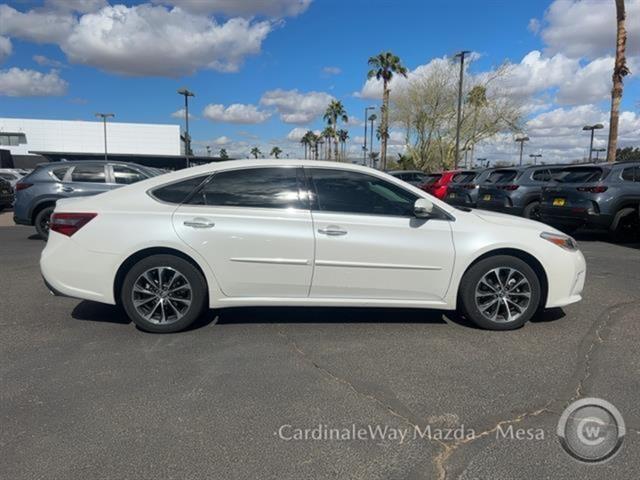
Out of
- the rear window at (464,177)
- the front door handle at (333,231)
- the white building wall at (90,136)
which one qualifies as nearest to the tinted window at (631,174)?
the rear window at (464,177)

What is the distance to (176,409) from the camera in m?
3.07

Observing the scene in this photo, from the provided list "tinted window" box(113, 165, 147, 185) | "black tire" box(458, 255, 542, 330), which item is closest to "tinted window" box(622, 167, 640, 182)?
"black tire" box(458, 255, 542, 330)

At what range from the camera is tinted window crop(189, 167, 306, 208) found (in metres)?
4.38

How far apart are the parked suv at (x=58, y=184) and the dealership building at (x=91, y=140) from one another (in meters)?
69.3

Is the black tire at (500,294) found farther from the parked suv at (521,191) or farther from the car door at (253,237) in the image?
the parked suv at (521,191)

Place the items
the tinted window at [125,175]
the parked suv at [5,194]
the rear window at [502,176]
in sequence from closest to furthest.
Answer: the tinted window at [125,175], the rear window at [502,176], the parked suv at [5,194]

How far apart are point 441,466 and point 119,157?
83.3 meters

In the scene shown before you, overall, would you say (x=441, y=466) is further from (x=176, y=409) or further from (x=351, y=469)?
(x=176, y=409)

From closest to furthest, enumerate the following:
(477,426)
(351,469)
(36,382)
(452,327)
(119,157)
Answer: (351,469) → (477,426) → (36,382) → (452,327) → (119,157)

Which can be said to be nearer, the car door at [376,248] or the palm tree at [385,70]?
the car door at [376,248]

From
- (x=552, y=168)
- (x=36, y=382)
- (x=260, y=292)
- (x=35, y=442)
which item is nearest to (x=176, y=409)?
(x=35, y=442)

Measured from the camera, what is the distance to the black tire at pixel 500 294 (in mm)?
4402

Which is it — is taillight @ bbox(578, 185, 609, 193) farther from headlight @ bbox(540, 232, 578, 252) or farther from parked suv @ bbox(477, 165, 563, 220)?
headlight @ bbox(540, 232, 578, 252)

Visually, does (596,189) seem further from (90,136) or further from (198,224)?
(90,136)
